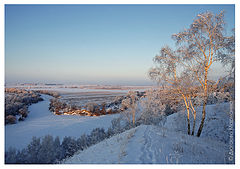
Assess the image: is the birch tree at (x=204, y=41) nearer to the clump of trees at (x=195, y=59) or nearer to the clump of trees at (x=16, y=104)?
the clump of trees at (x=195, y=59)

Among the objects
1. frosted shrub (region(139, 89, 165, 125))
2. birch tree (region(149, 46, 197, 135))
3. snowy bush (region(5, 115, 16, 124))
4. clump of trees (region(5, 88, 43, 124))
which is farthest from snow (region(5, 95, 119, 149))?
frosted shrub (region(139, 89, 165, 125))

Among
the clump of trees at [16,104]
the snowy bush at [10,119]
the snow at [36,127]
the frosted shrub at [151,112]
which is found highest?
→ the clump of trees at [16,104]

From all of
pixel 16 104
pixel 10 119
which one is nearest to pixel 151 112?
pixel 16 104

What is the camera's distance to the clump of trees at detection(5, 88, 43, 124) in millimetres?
5324

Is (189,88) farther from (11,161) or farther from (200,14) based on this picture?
(11,161)

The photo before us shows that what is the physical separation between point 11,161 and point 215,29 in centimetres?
1090

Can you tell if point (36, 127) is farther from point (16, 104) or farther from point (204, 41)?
point (204, 41)

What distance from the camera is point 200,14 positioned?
21.0ft

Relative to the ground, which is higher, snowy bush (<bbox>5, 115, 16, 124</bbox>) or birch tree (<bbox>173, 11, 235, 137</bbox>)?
birch tree (<bbox>173, 11, 235, 137</bbox>)

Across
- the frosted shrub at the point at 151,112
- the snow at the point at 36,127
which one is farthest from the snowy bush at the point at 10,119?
the frosted shrub at the point at 151,112

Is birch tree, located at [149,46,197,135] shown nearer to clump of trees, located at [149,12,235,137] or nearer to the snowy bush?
clump of trees, located at [149,12,235,137]

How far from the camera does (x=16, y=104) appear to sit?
233 inches

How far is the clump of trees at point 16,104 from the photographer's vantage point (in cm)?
532
